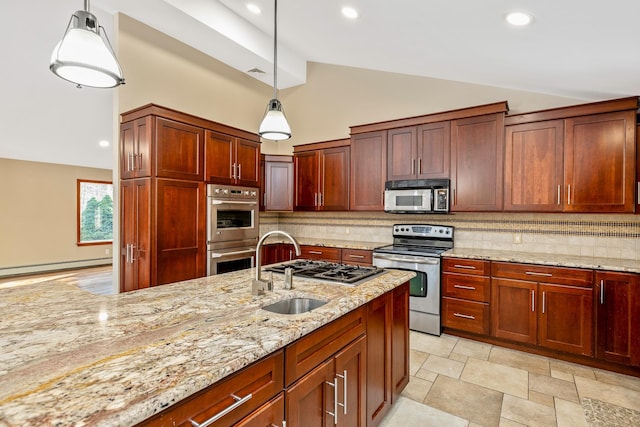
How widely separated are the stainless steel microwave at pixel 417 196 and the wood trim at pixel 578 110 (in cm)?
93

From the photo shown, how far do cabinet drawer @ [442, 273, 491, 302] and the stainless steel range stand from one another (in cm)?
10

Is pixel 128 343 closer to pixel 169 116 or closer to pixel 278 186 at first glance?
pixel 169 116

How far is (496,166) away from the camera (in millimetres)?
3373

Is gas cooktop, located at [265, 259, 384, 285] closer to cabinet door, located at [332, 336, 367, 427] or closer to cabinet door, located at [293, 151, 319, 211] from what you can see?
cabinet door, located at [332, 336, 367, 427]

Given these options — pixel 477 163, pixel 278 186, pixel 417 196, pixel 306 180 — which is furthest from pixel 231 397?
pixel 278 186

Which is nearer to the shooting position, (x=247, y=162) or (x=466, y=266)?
(x=466, y=266)

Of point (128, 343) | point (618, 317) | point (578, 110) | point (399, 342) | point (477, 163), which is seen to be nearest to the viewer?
point (128, 343)

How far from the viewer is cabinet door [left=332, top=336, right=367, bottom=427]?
1.50 m

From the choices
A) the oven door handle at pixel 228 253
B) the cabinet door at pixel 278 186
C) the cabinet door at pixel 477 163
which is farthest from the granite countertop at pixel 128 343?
the cabinet door at pixel 278 186

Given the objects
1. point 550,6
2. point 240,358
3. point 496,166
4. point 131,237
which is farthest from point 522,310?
point 131,237

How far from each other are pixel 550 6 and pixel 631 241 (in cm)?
255

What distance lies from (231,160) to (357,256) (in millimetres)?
2013

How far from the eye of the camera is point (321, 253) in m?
4.49

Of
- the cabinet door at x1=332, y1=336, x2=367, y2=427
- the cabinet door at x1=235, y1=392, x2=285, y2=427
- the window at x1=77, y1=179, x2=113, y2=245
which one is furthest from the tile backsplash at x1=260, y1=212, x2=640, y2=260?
the window at x1=77, y1=179, x2=113, y2=245
